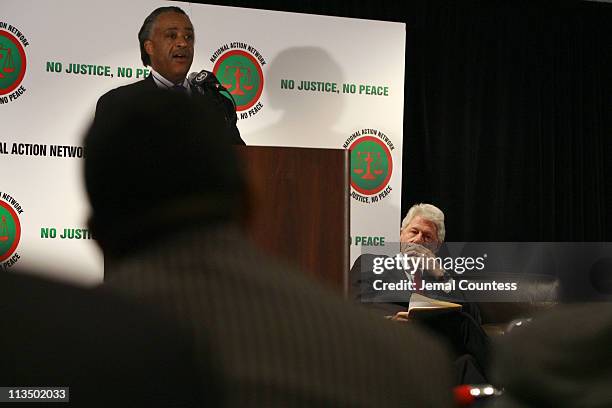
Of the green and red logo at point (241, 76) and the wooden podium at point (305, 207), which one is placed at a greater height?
the green and red logo at point (241, 76)

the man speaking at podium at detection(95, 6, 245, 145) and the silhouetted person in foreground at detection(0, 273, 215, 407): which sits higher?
the man speaking at podium at detection(95, 6, 245, 145)

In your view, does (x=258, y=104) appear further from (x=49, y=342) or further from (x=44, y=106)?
(x=49, y=342)

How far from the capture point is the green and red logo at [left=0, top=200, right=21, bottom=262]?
4945mm

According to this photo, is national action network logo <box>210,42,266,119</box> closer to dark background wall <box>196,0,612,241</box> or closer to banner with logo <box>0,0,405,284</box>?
banner with logo <box>0,0,405,284</box>

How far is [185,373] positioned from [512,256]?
6.26m

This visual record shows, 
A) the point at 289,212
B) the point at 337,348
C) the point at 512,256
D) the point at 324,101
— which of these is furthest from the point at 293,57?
the point at 337,348

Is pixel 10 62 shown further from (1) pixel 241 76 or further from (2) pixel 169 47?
(1) pixel 241 76

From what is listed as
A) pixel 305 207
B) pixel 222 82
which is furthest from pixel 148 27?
pixel 305 207

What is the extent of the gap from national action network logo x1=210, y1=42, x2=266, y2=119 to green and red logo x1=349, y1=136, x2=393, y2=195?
2.36 feet

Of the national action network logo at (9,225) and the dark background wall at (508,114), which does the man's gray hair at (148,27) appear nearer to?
the national action network logo at (9,225)

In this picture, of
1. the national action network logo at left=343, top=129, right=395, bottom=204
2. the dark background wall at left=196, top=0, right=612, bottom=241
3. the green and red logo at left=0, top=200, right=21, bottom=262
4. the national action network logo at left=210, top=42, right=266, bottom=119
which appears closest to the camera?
the green and red logo at left=0, top=200, right=21, bottom=262

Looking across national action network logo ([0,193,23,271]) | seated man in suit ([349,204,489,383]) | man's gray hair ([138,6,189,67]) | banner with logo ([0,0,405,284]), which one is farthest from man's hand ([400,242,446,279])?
national action network logo ([0,193,23,271])

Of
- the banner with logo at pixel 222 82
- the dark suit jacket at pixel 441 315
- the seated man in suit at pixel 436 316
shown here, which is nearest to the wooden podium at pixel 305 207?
the seated man in suit at pixel 436 316

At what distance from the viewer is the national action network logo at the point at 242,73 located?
5.53m
